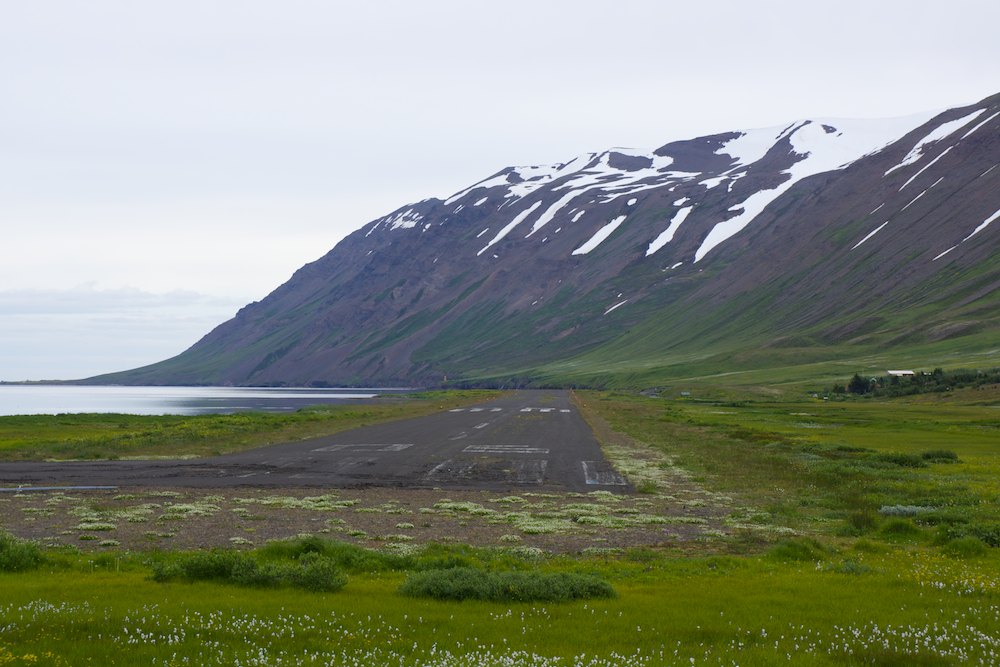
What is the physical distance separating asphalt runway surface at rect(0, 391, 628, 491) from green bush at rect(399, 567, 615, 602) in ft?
65.3

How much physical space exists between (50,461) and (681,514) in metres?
35.1

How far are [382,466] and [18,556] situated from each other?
1046 inches

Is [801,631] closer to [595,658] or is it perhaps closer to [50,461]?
[595,658]

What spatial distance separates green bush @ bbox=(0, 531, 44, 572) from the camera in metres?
17.1

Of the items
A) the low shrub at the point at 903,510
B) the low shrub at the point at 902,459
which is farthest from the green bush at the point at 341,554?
the low shrub at the point at 902,459

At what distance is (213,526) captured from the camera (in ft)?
80.4

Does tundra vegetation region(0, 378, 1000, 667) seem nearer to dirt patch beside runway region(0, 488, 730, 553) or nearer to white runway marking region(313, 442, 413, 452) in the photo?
dirt patch beside runway region(0, 488, 730, 553)

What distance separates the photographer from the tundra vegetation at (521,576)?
37.8ft

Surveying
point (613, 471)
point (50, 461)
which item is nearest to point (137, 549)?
point (613, 471)

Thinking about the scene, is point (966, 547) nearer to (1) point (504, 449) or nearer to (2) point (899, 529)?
(2) point (899, 529)

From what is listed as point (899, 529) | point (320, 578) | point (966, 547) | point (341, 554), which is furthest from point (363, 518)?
point (966, 547)

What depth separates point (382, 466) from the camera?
43.5m

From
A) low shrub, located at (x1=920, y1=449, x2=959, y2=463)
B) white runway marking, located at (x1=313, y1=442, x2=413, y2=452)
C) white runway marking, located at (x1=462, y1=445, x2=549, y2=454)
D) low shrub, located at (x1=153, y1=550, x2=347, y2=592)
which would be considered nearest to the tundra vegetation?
low shrub, located at (x1=153, y1=550, x2=347, y2=592)

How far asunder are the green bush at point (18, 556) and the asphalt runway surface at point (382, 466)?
56.7 feet
